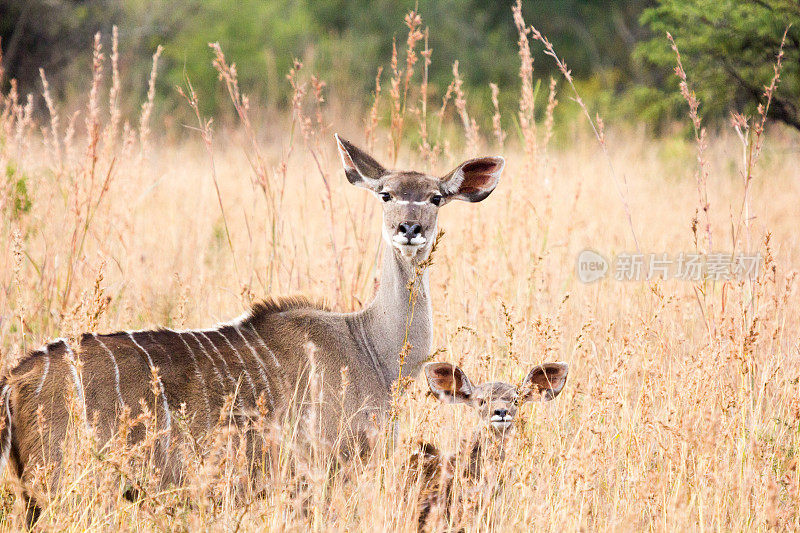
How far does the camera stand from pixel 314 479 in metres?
2.95

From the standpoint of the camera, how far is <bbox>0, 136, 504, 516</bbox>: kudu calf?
133 inches

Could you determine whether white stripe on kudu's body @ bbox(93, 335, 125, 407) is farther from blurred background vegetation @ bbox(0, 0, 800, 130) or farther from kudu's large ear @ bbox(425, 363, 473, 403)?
blurred background vegetation @ bbox(0, 0, 800, 130)

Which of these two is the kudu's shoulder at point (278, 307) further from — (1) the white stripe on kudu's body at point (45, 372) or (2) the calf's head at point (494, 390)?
(1) the white stripe on kudu's body at point (45, 372)

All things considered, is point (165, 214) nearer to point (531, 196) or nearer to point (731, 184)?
point (531, 196)

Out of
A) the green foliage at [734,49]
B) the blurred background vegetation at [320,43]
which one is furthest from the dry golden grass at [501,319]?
the blurred background vegetation at [320,43]

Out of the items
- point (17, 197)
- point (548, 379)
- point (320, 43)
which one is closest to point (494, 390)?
point (548, 379)

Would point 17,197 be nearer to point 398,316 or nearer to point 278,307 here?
point 278,307

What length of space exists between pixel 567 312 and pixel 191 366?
9.17 feet

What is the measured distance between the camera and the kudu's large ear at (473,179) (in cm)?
441

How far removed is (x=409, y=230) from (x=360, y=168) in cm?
63

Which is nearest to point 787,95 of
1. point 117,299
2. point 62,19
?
point 117,299

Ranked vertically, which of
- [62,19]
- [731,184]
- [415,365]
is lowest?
[415,365]

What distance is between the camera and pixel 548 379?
3.82 metres

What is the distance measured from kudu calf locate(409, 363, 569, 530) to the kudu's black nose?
607mm
